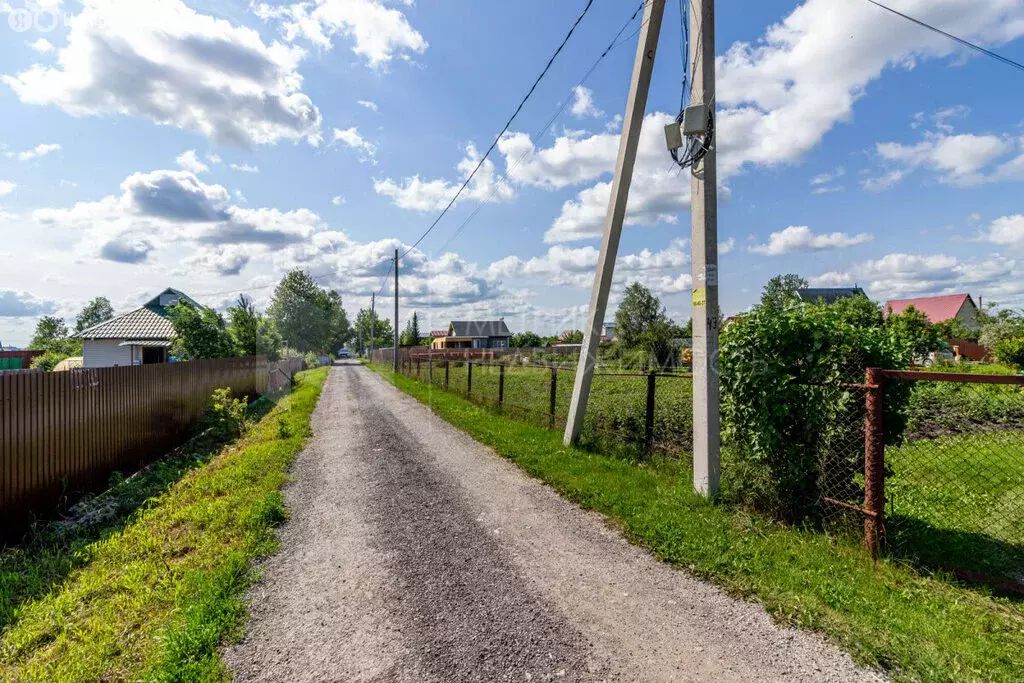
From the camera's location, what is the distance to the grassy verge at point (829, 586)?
2.55 m

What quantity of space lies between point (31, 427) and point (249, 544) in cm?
317

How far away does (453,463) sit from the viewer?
7.05m

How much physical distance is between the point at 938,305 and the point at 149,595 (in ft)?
253

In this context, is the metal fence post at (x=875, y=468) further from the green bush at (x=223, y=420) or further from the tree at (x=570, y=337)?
the tree at (x=570, y=337)

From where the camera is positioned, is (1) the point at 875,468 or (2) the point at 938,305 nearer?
(1) the point at 875,468

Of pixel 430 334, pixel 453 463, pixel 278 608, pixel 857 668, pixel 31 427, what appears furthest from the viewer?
pixel 430 334

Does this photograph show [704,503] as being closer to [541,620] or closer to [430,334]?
[541,620]

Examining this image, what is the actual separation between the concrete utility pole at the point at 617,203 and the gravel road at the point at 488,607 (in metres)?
2.11

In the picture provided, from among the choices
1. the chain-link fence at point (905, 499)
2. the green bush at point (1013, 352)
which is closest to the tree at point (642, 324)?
the green bush at point (1013, 352)

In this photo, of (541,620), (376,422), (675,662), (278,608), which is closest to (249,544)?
(278,608)

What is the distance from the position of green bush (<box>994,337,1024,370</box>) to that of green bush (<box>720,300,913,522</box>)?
2397 cm

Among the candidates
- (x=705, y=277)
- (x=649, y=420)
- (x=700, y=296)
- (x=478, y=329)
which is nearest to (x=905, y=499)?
(x=649, y=420)

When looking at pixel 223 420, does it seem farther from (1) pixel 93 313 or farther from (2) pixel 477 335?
(1) pixel 93 313

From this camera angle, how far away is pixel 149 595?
11.3 feet
